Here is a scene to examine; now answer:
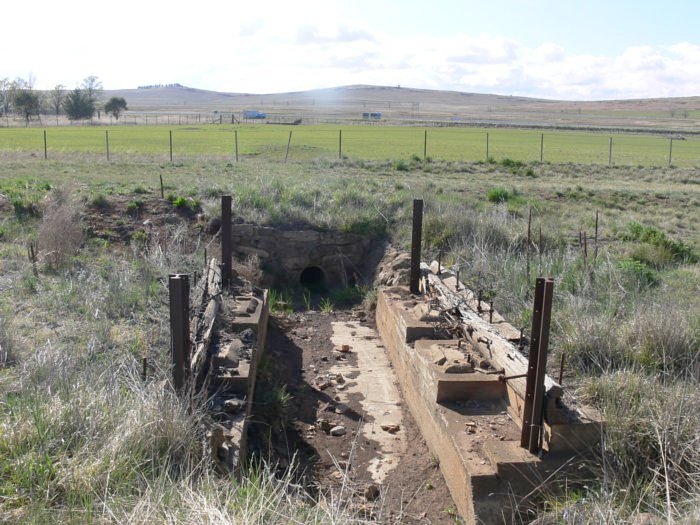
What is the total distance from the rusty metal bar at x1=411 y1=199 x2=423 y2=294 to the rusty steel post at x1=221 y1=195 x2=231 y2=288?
9.44ft

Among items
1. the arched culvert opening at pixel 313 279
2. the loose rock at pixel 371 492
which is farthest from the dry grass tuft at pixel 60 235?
the loose rock at pixel 371 492

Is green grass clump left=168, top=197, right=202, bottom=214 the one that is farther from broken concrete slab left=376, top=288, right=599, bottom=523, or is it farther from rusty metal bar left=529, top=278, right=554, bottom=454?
rusty metal bar left=529, top=278, right=554, bottom=454

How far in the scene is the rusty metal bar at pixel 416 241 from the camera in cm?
1130

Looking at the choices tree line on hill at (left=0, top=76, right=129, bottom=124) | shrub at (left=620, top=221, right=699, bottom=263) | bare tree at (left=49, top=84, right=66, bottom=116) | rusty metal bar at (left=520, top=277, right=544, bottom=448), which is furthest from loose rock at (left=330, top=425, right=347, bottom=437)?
bare tree at (left=49, top=84, right=66, bottom=116)

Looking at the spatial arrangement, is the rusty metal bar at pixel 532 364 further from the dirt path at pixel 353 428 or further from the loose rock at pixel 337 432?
the loose rock at pixel 337 432

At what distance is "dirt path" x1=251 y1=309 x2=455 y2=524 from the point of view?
6.88m

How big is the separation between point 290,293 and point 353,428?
22.7ft

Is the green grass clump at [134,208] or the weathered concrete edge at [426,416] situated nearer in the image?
the weathered concrete edge at [426,416]

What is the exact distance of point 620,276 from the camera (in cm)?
1082

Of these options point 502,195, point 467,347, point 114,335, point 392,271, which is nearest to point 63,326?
point 114,335

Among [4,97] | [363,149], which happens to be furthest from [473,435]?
[4,97]

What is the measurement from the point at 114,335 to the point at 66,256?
4.78 m

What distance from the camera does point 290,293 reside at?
15312mm

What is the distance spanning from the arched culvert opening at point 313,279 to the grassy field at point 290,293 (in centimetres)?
106
